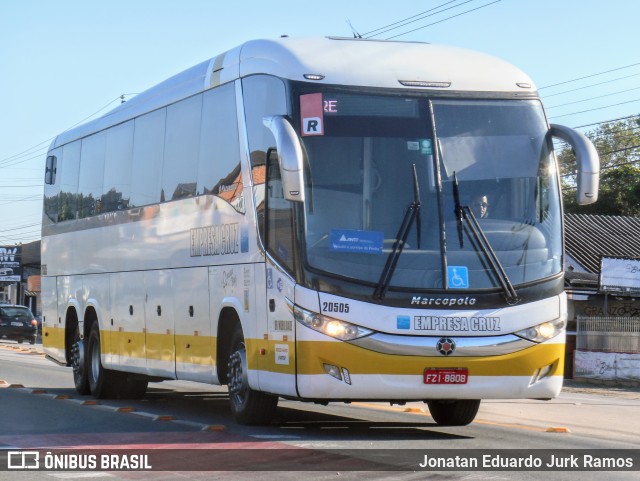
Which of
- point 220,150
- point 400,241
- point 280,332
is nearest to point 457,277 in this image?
point 400,241

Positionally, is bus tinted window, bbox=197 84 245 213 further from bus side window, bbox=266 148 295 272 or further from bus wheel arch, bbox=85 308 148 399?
bus wheel arch, bbox=85 308 148 399

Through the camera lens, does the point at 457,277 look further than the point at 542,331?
No

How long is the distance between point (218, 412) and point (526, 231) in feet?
18.3

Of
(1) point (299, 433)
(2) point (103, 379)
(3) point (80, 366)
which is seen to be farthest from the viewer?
(3) point (80, 366)

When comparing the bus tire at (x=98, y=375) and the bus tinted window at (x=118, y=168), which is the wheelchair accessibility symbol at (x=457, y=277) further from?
the bus tire at (x=98, y=375)

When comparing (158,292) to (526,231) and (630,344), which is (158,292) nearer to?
(526,231)

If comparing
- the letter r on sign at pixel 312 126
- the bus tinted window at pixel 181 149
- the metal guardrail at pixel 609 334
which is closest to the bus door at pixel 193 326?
the bus tinted window at pixel 181 149

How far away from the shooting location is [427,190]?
1234 cm

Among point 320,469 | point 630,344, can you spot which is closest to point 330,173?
point 320,469

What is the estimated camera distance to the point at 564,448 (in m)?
12.1

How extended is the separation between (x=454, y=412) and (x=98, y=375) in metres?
7.06

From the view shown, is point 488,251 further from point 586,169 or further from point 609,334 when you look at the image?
point 609,334

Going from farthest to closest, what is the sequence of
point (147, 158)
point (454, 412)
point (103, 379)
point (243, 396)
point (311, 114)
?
1. point (103, 379)
2. point (147, 158)
3. point (454, 412)
4. point (243, 396)
5. point (311, 114)

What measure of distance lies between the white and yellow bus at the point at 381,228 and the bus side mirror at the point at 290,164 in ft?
0.06
